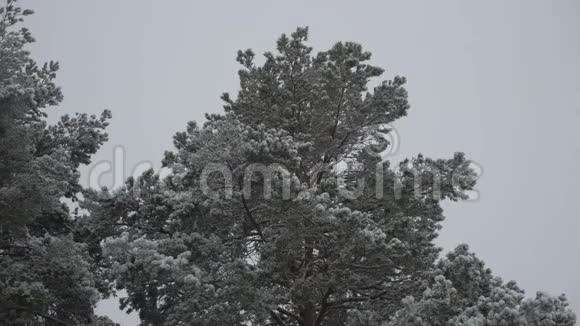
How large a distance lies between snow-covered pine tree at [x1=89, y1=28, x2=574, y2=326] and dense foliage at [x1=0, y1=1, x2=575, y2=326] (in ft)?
0.10

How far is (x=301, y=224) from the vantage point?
9367 millimetres

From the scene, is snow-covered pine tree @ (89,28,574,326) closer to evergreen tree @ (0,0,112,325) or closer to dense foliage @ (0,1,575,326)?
dense foliage @ (0,1,575,326)

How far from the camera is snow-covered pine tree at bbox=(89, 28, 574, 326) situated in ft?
26.2

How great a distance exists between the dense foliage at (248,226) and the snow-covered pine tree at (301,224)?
30 mm

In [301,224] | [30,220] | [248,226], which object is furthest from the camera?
[248,226]

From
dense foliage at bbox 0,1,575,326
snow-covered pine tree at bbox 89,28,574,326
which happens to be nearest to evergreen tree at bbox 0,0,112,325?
dense foliage at bbox 0,1,575,326

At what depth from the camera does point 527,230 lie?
190125mm

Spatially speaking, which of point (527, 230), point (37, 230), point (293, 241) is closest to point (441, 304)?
point (293, 241)

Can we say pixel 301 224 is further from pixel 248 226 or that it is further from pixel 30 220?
pixel 30 220

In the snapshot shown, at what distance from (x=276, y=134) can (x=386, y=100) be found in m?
3.02

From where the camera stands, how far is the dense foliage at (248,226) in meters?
8.12

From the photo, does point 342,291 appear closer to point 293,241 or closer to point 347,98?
point 293,241

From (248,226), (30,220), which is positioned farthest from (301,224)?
(30,220)

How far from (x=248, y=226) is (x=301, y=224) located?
1969 millimetres
